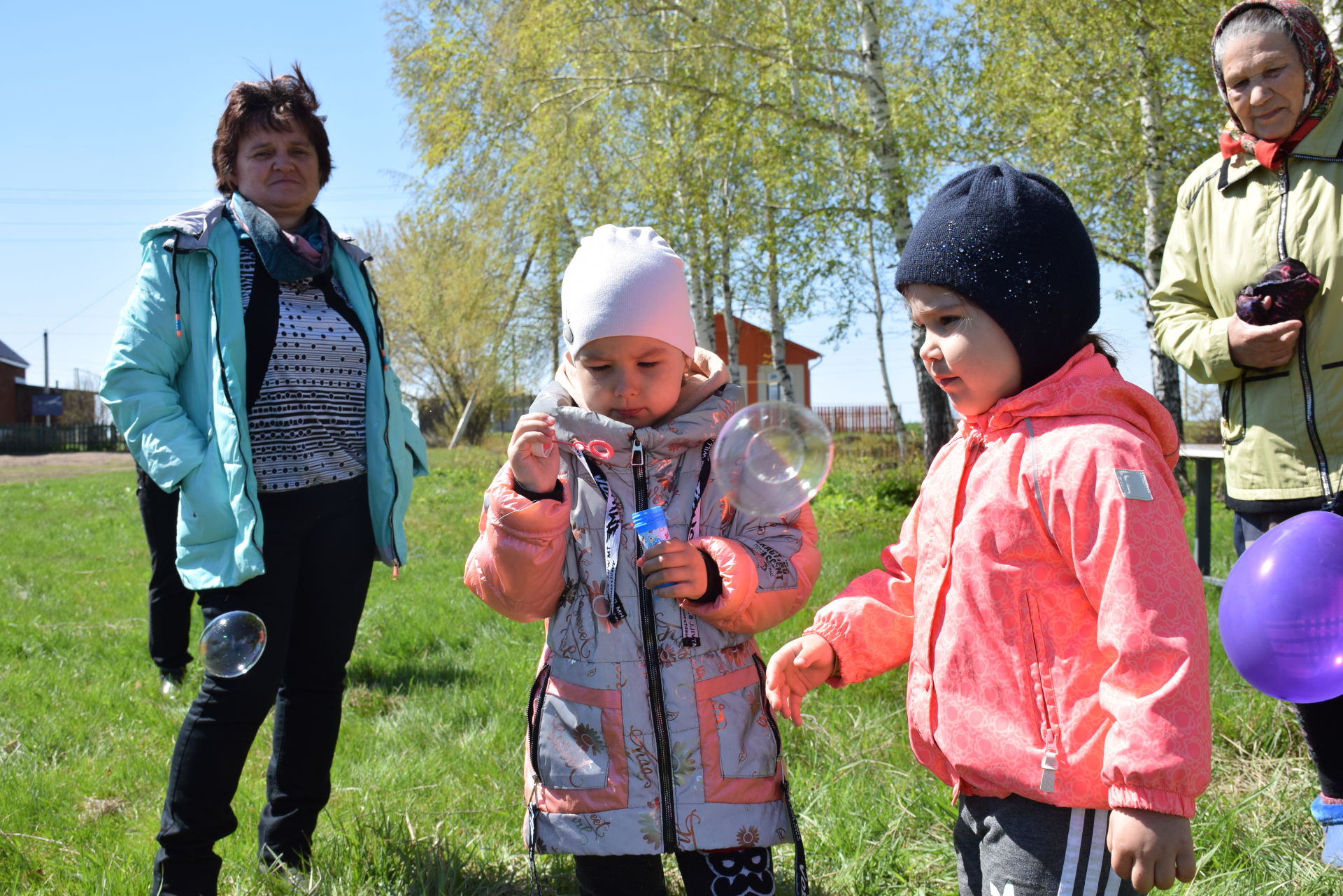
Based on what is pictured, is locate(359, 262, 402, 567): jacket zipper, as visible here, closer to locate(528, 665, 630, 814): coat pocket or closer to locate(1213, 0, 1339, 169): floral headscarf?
locate(528, 665, 630, 814): coat pocket

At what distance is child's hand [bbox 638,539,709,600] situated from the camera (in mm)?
2045

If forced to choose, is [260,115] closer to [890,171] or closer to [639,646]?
[639,646]

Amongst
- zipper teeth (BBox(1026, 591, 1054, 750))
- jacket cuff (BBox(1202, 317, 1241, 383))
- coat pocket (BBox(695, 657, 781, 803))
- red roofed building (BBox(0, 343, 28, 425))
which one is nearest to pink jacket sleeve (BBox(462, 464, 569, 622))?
coat pocket (BBox(695, 657, 781, 803))

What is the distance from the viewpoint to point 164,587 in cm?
471

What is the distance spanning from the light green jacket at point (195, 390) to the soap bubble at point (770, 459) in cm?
125

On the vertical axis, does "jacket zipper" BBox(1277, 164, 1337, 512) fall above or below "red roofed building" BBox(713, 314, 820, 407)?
below

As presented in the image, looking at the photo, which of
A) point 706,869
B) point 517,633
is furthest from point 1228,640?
point 517,633

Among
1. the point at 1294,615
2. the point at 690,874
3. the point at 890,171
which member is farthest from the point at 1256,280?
the point at 890,171

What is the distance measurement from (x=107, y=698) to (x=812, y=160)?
31.4 ft

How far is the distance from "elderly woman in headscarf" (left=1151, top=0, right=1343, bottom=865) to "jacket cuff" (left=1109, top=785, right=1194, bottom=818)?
5.04ft

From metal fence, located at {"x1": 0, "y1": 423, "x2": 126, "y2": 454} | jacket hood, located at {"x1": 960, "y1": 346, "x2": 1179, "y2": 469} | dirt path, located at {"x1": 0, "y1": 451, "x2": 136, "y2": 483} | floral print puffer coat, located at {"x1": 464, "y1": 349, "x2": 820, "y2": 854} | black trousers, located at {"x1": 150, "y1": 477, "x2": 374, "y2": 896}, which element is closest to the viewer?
jacket hood, located at {"x1": 960, "y1": 346, "x2": 1179, "y2": 469}

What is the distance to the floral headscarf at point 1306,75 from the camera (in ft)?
8.57

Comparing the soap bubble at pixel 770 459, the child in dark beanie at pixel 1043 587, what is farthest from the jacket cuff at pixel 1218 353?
the soap bubble at pixel 770 459

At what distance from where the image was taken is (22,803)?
3309 mm
